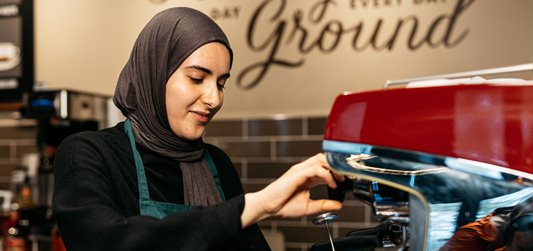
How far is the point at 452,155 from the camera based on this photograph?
0.82 metres

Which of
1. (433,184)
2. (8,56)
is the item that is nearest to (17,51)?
(8,56)

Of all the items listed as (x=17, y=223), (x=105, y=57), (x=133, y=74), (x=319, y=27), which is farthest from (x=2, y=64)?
(x=133, y=74)

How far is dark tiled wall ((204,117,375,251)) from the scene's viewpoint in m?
2.91

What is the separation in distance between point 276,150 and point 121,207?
1.87 metres

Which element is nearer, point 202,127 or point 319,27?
point 202,127

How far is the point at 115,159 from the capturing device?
1172 millimetres

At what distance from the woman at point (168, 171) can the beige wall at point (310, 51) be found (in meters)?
1.50

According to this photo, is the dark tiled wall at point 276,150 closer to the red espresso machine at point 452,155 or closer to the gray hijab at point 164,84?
the gray hijab at point 164,84

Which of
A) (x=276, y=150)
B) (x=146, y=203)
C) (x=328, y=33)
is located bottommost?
(x=276, y=150)

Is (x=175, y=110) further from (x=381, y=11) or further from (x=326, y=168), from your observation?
(x=381, y=11)

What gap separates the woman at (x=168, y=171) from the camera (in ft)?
3.06

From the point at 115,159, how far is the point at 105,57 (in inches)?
85.7

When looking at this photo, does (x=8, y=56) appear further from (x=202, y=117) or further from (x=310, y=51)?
(x=202, y=117)

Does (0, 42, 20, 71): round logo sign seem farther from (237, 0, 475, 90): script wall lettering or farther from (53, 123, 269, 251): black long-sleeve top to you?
(53, 123, 269, 251): black long-sleeve top
